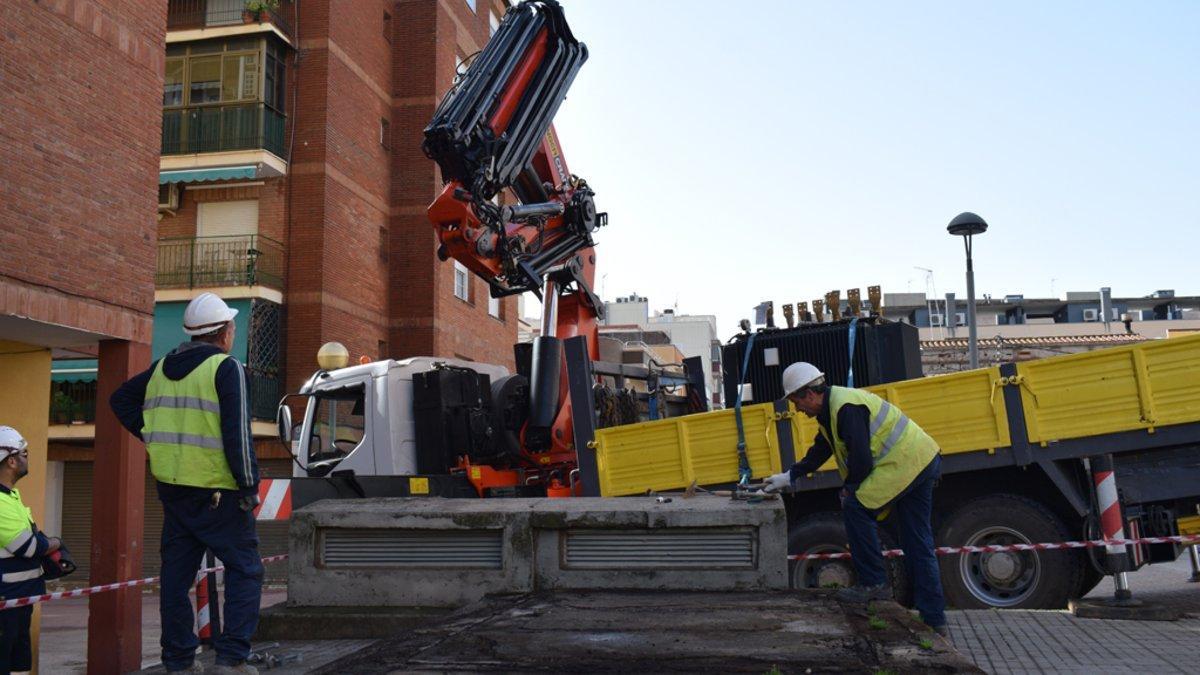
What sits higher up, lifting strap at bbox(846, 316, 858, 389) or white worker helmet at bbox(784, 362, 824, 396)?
lifting strap at bbox(846, 316, 858, 389)

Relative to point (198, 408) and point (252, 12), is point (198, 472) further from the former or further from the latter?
point (252, 12)

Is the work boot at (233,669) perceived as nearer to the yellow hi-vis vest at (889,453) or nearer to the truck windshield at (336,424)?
the yellow hi-vis vest at (889,453)

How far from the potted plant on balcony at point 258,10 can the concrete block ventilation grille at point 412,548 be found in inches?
732

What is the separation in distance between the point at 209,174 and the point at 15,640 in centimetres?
1695

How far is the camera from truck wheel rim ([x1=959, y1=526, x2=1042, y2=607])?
857 cm

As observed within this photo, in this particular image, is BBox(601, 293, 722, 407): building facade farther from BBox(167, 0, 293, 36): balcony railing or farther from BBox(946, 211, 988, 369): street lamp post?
BBox(946, 211, 988, 369): street lamp post

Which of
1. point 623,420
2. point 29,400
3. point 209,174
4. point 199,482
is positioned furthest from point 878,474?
point 209,174

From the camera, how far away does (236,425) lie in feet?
16.9

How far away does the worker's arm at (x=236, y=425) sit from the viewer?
16.8 feet

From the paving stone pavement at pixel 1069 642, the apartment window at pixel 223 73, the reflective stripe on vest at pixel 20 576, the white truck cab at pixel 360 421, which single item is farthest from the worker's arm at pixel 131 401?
the apartment window at pixel 223 73

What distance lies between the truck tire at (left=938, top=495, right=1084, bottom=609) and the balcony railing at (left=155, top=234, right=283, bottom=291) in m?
16.5

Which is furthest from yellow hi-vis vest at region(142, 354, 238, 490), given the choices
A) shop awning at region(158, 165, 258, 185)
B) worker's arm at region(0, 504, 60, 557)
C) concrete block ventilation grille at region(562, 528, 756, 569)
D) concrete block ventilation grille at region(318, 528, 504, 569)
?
shop awning at region(158, 165, 258, 185)

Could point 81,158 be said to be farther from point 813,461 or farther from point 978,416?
point 978,416

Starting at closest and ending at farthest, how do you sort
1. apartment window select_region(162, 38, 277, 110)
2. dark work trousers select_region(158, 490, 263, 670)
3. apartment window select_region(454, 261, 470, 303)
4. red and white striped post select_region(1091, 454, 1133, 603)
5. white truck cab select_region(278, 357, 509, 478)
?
1. dark work trousers select_region(158, 490, 263, 670)
2. red and white striped post select_region(1091, 454, 1133, 603)
3. white truck cab select_region(278, 357, 509, 478)
4. apartment window select_region(162, 38, 277, 110)
5. apartment window select_region(454, 261, 470, 303)
